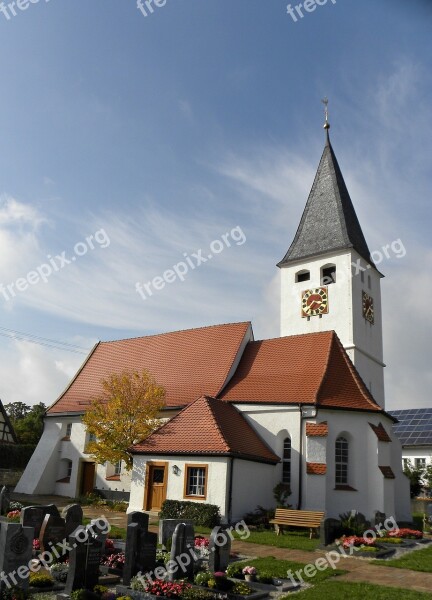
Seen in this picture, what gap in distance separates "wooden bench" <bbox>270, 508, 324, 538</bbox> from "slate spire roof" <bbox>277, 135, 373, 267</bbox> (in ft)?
56.5

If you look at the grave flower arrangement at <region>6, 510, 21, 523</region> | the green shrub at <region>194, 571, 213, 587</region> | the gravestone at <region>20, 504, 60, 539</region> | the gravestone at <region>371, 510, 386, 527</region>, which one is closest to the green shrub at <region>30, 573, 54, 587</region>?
the green shrub at <region>194, 571, 213, 587</region>

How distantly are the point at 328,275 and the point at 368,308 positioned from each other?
3.07 meters

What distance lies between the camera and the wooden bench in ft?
62.3

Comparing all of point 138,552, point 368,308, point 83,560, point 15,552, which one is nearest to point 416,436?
point 368,308

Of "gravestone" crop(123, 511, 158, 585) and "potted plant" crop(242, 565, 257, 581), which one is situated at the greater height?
"gravestone" crop(123, 511, 158, 585)

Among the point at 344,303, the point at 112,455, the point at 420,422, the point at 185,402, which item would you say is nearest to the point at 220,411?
the point at 185,402

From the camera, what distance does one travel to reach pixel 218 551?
40.0 feet

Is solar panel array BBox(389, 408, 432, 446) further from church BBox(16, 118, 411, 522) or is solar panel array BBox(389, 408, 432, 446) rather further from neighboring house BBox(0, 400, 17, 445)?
neighboring house BBox(0, 400, 17, 445)

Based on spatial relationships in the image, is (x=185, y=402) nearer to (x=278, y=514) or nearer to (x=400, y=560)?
(x=278, y=514)

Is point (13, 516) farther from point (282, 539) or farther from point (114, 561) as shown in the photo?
point (282, 539)

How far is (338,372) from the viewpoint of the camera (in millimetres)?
25531

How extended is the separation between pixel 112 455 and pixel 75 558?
1502 cm

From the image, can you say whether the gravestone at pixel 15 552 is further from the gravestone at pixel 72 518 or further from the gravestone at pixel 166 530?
the gravestone at pixel 166 530

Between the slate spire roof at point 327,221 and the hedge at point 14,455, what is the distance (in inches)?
799
